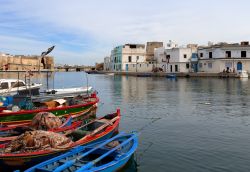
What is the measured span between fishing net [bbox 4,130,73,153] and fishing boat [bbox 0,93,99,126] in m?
6.66

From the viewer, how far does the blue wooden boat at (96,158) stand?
1023cm

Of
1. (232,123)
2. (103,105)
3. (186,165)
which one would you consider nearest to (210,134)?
(232,123)

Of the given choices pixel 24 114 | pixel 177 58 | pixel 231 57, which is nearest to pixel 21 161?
pixel 24 114

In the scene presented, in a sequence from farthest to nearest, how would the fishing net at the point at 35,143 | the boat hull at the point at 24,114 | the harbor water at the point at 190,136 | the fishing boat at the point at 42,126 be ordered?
the boat hull at the point at 24,114
the fishing boat at the point at 42,126
the harbor water at the point at 190,136
the fishing net at the point at 35,143

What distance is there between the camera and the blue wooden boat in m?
10.2

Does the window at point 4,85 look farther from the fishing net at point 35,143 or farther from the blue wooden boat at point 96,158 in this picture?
the blue wooden boat at point 96,158

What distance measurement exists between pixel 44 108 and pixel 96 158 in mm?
9319

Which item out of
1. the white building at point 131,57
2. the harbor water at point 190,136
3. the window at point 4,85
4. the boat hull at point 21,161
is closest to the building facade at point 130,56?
the white building at point 131,57

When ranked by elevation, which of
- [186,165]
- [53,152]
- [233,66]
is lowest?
[186,165]

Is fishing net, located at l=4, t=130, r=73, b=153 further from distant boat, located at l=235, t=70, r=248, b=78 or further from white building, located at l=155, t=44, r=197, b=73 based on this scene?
white building, located at l=155, t=44, r=197, b=73

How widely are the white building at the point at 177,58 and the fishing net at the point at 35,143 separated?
240 feet

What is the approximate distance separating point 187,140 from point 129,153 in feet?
17.0

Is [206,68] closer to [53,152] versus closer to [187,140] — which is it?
[187,140]

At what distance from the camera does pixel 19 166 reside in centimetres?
1119
